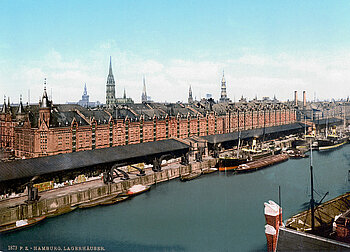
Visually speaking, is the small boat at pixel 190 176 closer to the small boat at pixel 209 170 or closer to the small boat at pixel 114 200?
the small boat at pixel 209 170

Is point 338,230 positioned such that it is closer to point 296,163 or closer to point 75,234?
point 75,234

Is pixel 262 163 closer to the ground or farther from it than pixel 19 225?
farther from it

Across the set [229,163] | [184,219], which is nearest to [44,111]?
[184,219]

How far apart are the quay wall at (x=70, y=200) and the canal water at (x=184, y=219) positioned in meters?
2.21

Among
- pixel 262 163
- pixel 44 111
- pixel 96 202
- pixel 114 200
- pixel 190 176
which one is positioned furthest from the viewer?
pixel 262 163

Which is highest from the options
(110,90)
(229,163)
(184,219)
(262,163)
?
(110,90)

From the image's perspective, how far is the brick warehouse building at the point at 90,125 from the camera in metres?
62.8

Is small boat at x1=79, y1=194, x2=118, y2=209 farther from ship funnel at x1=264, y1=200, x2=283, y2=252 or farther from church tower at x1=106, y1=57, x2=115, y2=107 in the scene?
church tower at x1=106, y1=57, x2=115, y2=107

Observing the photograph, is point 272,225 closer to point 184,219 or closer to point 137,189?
point 184,219

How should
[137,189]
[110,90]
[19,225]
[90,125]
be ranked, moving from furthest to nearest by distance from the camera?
1. [110,90]
2. [90,125]
3. [137,189]
4. [19,225]

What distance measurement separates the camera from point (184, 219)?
134 feet

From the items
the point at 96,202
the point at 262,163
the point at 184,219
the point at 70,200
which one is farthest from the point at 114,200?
the point at 262,163

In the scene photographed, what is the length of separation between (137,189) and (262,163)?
124ft

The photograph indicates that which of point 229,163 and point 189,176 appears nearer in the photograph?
point 189,176
